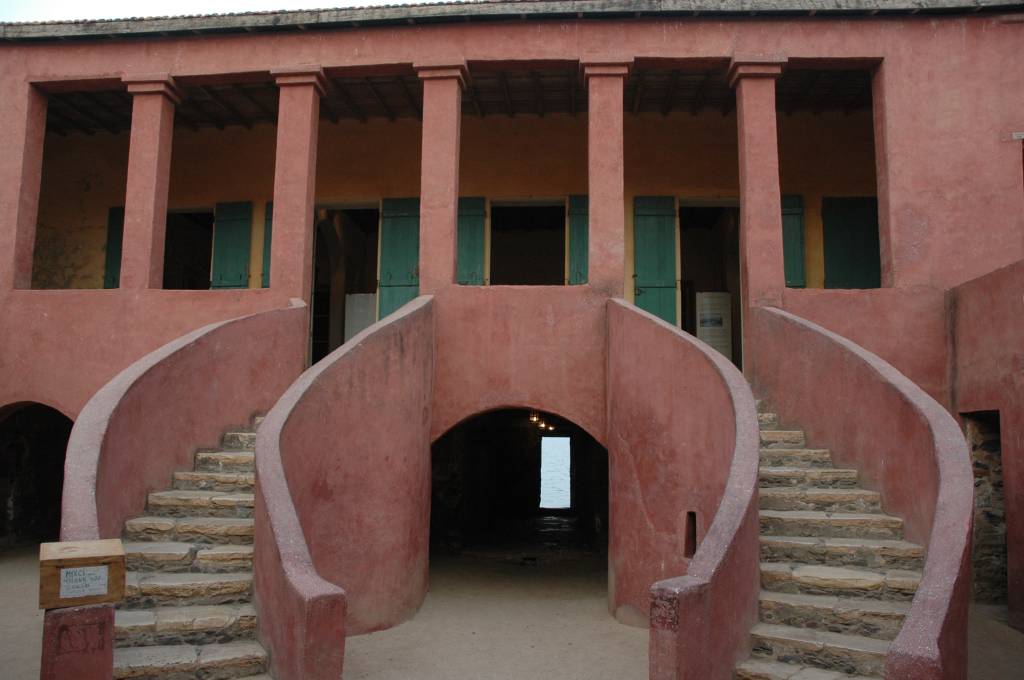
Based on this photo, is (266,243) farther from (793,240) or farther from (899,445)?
(899,445)

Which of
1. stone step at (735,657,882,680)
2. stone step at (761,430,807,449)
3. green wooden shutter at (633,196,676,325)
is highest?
green wooden shutter at (633,196,676,325)

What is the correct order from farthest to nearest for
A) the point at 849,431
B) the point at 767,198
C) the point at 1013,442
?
the point at 767,198
the point at 1013,442
the point at 849,431

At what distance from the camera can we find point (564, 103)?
11.6m

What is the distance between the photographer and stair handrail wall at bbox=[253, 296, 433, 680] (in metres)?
4.82

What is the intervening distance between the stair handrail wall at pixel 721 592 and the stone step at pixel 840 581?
0.21m

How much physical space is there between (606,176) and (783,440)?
139 inches

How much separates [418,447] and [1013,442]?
553 centimetres

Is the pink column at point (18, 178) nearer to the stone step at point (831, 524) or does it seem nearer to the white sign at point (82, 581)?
the white sign at point (82, 581)

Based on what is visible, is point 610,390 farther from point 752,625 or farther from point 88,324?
point 88,324

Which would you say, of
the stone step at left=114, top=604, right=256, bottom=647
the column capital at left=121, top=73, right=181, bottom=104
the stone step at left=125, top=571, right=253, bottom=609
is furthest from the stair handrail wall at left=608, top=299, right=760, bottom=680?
the column capital at left=121, top=73, right=181, bottom=104

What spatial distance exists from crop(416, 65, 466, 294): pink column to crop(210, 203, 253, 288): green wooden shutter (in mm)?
3787

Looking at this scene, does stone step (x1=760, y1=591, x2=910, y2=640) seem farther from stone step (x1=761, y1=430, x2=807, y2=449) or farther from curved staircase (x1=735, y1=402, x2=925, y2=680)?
stone step (x1=761, y1=430, x2=807, y2=449)

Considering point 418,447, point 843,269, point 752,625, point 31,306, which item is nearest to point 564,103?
point 843,269

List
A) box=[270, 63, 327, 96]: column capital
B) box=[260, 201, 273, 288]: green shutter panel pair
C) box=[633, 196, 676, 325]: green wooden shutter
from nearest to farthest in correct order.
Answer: box=[270, 63, 327, 96]: column capital, box=[633, 196, 676, 325]: green wooden shutter, box=[260, 201, 273, 288]: green shutter panel pair
